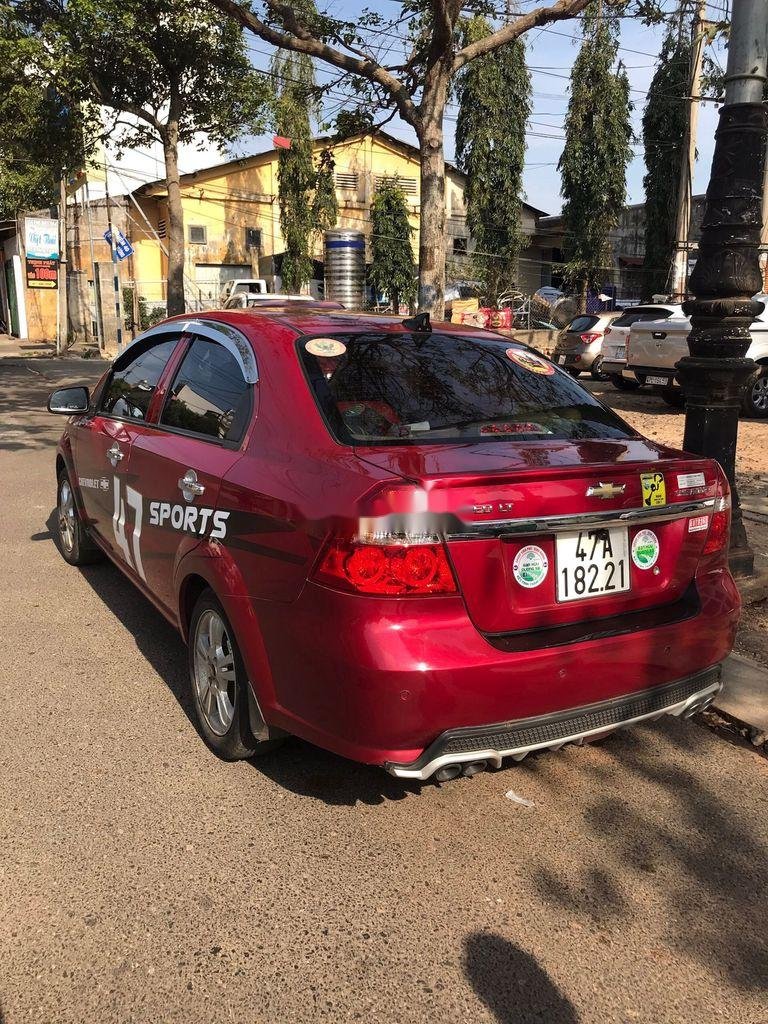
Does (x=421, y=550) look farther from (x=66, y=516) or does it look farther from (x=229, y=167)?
(x=229, y=167)

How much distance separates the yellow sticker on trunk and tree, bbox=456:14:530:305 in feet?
95.7

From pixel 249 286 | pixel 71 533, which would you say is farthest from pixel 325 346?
pixel 249 286

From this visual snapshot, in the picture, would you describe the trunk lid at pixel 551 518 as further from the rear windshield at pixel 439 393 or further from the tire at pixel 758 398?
the tire at pixel 758 398

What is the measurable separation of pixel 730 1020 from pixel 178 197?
1944cm

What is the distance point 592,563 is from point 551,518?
25cm

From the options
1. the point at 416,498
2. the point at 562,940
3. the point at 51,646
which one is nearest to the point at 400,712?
the point at 416,498

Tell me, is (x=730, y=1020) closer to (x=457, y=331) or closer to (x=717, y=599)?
(x=717, y=599)

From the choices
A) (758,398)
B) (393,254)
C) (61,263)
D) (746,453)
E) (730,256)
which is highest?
(393,254)

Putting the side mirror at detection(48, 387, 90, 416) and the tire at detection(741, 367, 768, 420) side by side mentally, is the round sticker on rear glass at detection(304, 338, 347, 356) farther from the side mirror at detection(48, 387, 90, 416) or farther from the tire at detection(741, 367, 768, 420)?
the tire at detection(741, 367, 768, 420)

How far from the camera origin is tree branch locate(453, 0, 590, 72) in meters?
8.63

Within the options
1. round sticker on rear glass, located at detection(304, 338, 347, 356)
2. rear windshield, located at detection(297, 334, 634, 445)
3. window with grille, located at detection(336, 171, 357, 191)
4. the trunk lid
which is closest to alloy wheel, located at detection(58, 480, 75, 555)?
round sticker on rear glass, located at detection(304, 338, 347, 356)

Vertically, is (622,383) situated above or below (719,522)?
below

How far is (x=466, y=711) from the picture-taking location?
247 cm

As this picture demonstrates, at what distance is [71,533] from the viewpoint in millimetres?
5629
